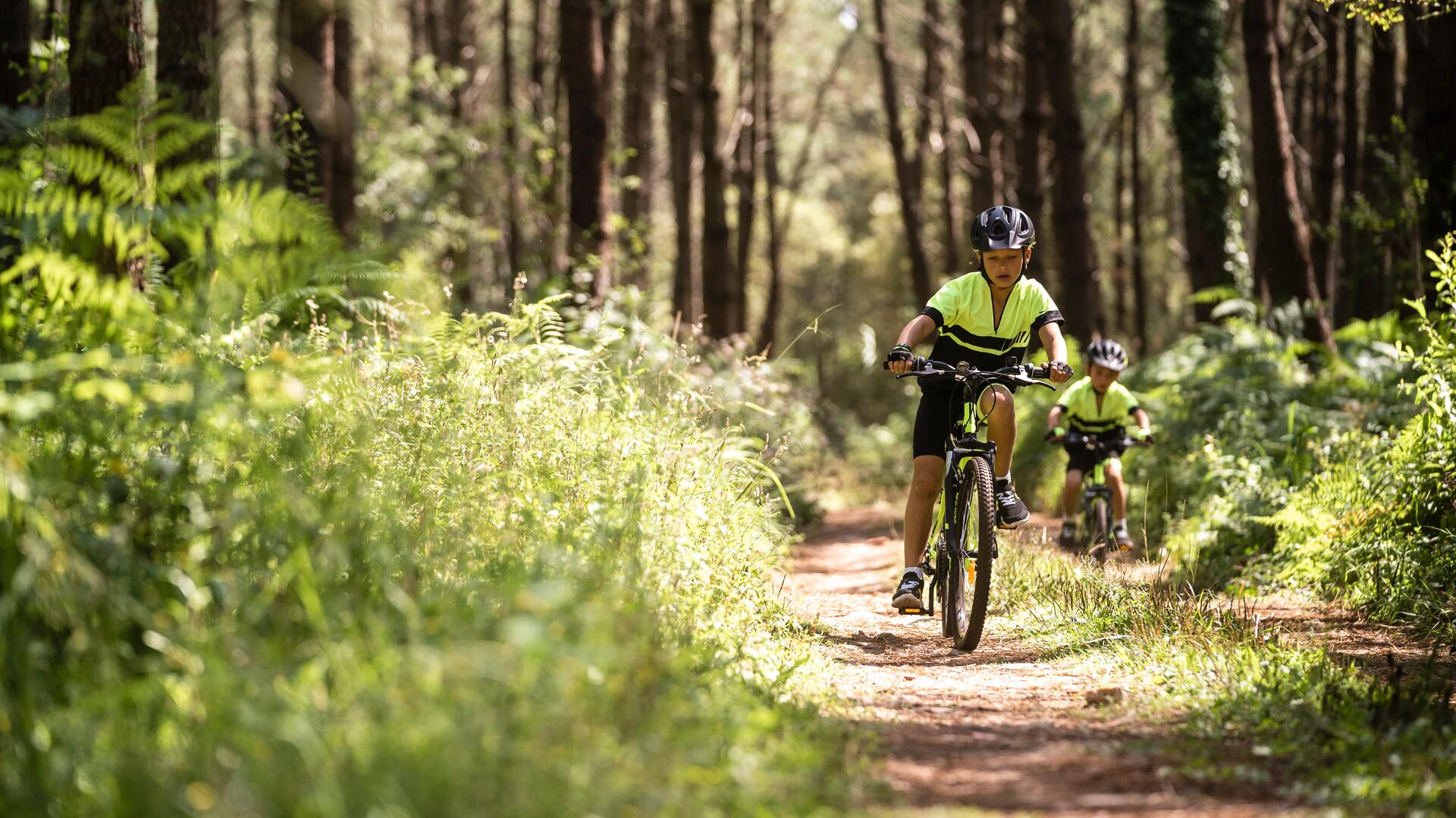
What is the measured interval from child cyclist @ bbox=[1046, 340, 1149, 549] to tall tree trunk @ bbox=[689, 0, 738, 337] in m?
7.24

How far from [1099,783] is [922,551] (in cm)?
307

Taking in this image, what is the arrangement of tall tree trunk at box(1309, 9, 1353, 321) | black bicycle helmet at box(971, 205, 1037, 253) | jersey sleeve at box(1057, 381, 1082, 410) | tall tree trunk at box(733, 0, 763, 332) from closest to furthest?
black bicycle helmet at box(971, 205, 1037, 253), jersey sleeve at box(1057, 381, 1082, 410), tall tree trunk at box(1309, 9, 1353, 321), tall tree trunk at box(733, 0, 763, 332)

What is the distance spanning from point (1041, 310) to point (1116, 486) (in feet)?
12.4

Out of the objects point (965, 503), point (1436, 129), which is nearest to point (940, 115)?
point (1436, 129)

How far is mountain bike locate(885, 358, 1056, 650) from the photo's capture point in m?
6.45

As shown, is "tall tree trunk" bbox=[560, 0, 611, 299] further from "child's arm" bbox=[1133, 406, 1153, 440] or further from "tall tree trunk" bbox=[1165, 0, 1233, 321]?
"tall tree trunk" bbox=[1165, 0, 1233, 321]

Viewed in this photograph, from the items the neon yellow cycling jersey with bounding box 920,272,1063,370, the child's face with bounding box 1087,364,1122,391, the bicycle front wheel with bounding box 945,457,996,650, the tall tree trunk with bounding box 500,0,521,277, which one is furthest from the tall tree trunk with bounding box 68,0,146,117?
the tall tree trunk with bounding box 500,0,521,277

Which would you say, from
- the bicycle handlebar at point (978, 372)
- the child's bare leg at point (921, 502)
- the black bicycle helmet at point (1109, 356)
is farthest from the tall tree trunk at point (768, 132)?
the bicycle handlebar at point (978, 372)

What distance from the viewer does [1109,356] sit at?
10.3 metres

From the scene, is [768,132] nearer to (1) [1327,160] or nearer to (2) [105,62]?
(1) [1327,160]

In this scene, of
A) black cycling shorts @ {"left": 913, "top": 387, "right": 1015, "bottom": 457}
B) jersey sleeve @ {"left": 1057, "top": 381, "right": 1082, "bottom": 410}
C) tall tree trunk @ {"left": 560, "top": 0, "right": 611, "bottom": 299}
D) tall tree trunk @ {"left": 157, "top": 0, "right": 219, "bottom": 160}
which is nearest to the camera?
black cycling shorts @ {"left": 913, "top": 387, "right": 1015, "bottom": 457}

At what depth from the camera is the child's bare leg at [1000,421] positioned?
674 centimetres

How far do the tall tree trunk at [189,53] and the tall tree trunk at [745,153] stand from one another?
59.9ft

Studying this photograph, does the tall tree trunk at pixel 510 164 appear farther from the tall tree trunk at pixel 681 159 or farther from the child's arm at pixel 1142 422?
the child's arm at pixel 1142 422
